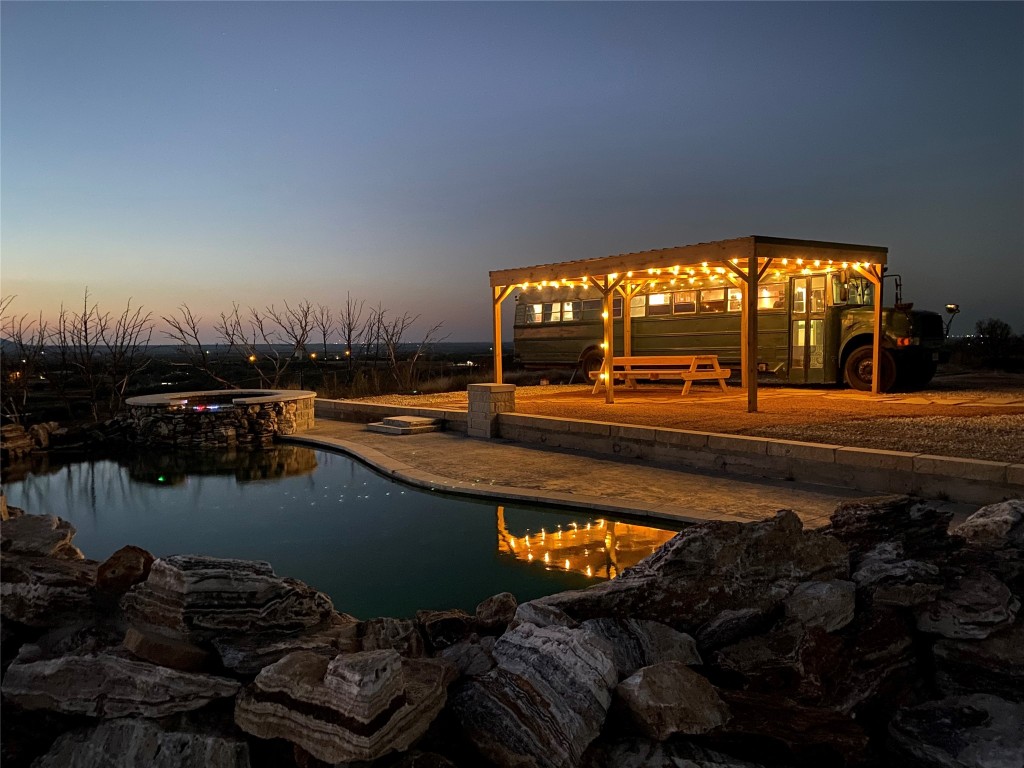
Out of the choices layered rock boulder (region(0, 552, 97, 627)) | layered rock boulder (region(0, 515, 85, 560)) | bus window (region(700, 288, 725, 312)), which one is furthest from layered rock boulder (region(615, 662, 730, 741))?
bus window (region(700, 288, 725, 312))

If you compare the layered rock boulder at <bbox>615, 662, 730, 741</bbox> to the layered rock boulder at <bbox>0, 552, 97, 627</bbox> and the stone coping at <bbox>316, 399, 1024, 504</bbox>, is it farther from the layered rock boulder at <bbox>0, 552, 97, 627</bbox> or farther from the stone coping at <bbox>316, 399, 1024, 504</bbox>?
the stone coping at <bbox>316, 399, 1024, 504</bbox>

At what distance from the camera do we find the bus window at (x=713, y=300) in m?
15.0

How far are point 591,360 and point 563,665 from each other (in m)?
14.8

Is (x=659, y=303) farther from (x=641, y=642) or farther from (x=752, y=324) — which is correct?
(x=641, y=642)

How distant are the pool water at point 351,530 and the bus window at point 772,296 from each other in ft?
30.5

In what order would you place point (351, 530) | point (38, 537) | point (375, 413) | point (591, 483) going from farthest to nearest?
point (375, 413)
point (591, 483)
point (351, 530)
point (38, 537)

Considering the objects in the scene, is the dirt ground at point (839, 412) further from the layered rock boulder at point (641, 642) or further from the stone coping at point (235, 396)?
the layered rock boulder at point (641, 642)

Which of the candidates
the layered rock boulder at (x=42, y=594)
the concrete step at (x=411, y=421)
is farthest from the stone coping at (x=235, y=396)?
the layered rock boulder at (x=42, y=594)

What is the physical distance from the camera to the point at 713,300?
15.1m

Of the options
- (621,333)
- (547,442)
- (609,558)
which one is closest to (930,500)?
(609,558)

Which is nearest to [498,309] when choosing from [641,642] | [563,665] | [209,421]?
[209,421]

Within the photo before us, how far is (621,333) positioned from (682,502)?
35.6 ft

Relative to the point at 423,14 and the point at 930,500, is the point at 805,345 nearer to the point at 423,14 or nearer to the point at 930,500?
the point at 930,500

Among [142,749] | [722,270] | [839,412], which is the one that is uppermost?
[722,270]
